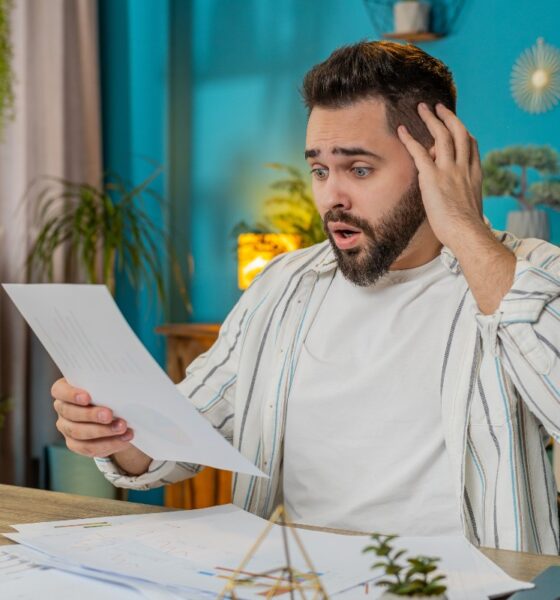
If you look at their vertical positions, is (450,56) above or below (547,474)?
above

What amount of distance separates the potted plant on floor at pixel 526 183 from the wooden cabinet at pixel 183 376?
109 centimetres

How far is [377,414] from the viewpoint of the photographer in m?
1.57

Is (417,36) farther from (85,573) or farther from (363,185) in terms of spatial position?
(85,573)

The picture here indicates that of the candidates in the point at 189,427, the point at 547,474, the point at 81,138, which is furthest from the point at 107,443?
the point at 81,138

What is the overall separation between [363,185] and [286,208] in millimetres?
2127

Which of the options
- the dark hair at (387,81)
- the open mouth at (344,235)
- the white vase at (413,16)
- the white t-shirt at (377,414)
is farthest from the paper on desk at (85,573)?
the white vase at (413,16)

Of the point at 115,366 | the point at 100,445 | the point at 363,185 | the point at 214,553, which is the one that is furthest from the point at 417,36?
the point at 214,553

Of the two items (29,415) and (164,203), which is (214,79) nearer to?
(164,203)

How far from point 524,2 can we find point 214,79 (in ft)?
4.18

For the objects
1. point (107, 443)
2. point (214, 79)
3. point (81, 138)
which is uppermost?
point (214, 79)

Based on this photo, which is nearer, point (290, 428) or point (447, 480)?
point (447, 480)

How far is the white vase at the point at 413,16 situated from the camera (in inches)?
133

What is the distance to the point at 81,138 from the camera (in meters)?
3.92

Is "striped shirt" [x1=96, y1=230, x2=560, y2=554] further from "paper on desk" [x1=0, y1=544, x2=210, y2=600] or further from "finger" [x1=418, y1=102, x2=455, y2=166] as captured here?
"paper on desk" [x1=0, y1=544, x2=210, y2=600]
